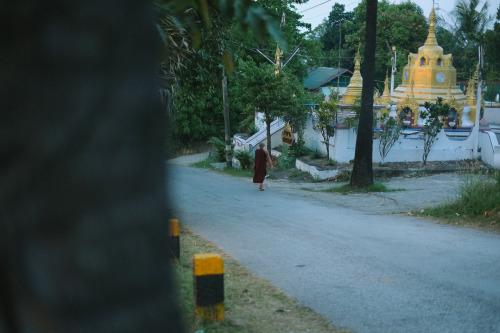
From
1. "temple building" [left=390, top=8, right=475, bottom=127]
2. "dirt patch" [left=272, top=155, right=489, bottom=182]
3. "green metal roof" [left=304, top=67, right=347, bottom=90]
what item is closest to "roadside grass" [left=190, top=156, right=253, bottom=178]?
→ "dirt patch" [left=272, top=155, right=489, bottom=182]

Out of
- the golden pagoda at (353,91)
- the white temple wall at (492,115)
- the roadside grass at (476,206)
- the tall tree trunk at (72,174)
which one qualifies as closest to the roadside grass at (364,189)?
the roadside grass at (476,206)

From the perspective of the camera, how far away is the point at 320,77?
5512 cm

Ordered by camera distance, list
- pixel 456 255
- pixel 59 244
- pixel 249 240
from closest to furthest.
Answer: pixel 59 244
pixel 456 255
pixel 249 240

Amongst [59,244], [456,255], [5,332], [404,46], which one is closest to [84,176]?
A: [59,244]

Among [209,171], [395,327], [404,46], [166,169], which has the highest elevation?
[404,46]

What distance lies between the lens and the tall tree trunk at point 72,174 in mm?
1071

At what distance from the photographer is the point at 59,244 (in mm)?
1081

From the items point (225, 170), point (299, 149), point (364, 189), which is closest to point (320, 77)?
point (225, 170)

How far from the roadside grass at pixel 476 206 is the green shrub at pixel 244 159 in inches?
616

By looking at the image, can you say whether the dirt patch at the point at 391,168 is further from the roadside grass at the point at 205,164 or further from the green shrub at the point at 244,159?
the roadside grass at the point at 205,164

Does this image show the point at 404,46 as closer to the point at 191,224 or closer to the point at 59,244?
the point at 191,224

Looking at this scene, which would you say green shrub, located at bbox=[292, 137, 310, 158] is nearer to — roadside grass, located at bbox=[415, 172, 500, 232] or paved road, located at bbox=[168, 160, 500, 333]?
paved road, located at bbox=[168, 160, 500, 333]

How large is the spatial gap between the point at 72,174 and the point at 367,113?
57.5 ft

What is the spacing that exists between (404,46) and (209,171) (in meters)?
32.7
